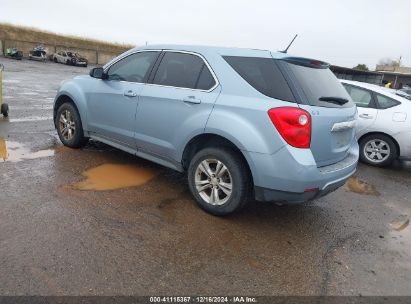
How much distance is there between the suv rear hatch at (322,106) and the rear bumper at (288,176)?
168 millimetres

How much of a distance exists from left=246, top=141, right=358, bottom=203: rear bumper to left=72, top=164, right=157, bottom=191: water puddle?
186 cm

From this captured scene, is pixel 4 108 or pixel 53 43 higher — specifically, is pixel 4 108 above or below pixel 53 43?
below

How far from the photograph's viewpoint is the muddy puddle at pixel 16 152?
17.8ft

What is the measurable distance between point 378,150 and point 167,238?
539 cm

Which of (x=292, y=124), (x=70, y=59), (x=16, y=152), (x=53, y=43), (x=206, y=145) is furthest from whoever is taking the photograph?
(x=53, y=43)

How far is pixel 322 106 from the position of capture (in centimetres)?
382

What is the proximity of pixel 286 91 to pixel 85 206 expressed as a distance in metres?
2.46

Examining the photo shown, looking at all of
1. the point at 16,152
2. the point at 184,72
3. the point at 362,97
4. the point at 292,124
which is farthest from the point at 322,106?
Answer: the point at 16,152

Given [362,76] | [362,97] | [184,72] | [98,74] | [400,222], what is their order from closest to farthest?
[184,72]
[400,222]
[98,74]
[362,97]
[362,76]

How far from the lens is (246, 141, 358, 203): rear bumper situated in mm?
3547

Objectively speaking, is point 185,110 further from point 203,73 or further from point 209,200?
point 209,200

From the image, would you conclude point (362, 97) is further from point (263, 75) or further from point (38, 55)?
point (38, 55)

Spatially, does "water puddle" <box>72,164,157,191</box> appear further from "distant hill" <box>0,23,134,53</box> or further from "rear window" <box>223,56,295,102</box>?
"distant hill" <box>0,23,134,53</box>

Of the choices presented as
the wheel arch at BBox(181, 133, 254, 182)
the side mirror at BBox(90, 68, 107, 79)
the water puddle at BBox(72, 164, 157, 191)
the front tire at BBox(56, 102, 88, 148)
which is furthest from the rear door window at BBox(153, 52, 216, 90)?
the front tire at BBox(56, 102, 88, 148)
